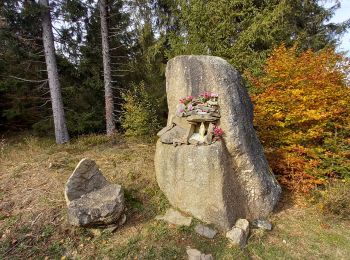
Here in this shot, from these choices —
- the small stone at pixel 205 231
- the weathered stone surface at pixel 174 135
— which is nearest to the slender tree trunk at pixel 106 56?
the weathered stone surface at pixel 174 135

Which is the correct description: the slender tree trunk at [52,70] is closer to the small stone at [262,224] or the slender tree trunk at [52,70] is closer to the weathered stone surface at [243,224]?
the weathered stone surface at [243,224]

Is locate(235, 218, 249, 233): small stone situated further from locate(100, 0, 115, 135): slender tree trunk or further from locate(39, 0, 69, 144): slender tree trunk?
locate(39, 0, 69, 144): slender tree trunk

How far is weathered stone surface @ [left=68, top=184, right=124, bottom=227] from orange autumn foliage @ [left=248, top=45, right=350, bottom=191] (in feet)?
14.1

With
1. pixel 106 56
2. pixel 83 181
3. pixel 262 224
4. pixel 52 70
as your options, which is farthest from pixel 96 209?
pixel 106 56

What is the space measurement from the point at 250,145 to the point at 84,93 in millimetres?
7739

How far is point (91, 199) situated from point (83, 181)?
1.47 feet

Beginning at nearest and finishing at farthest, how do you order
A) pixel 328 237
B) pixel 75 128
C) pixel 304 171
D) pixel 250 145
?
1. pixel 328 237
2. pixel 250 145
3. pixel 304 171
4. pixel 75 128

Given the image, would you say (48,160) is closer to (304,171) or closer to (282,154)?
(282,154)

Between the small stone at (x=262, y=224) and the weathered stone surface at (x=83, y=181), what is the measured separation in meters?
3.17

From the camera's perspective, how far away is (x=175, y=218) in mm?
4551

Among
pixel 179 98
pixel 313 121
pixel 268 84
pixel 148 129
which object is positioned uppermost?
pixel 268 84

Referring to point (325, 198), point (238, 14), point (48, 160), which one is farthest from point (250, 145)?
point (238, 14)

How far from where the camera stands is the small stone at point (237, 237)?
4139 mm

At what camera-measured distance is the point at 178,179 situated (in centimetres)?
468
